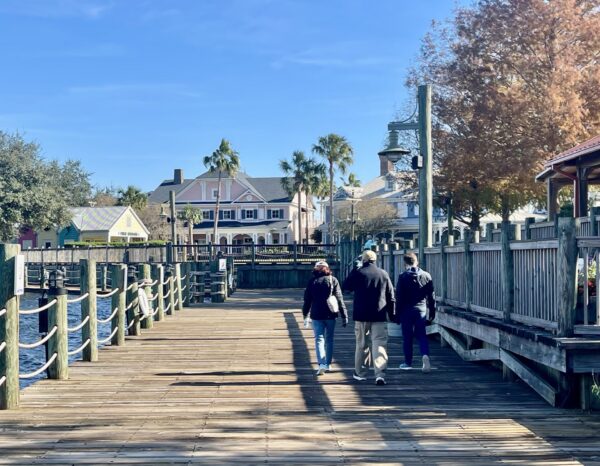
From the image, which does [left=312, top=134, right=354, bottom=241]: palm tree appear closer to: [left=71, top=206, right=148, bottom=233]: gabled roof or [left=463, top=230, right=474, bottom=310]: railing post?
[left=71, top=206, right=148, bottom=233]: gabled roof

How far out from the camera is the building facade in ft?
269

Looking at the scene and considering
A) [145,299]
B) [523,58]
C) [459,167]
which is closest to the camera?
[145,299]

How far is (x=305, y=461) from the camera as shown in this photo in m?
6.26

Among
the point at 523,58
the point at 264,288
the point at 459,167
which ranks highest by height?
the point at 523,58

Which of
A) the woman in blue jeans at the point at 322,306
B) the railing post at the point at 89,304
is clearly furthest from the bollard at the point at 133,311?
the woman in blue jeans at the point at 322,306

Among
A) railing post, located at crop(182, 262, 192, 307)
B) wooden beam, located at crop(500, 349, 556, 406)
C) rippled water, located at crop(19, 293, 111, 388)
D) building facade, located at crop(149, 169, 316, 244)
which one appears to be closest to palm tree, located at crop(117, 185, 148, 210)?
Result: building facade, located at crop(149, 169, 316, 244)

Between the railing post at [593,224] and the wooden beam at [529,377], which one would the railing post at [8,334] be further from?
the railing post at [593,224]

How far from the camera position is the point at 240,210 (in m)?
83.1

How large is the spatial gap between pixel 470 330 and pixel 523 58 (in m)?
21.7

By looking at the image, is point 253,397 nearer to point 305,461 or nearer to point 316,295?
point 316,295

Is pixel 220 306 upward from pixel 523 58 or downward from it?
downward

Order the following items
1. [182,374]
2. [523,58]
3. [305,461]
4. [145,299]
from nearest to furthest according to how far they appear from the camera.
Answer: [305,461] < [182,374] < [145,299] < [523,58]

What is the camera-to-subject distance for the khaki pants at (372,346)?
10227 mm

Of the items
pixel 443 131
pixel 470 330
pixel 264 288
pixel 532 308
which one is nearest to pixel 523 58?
pixel 443 131
